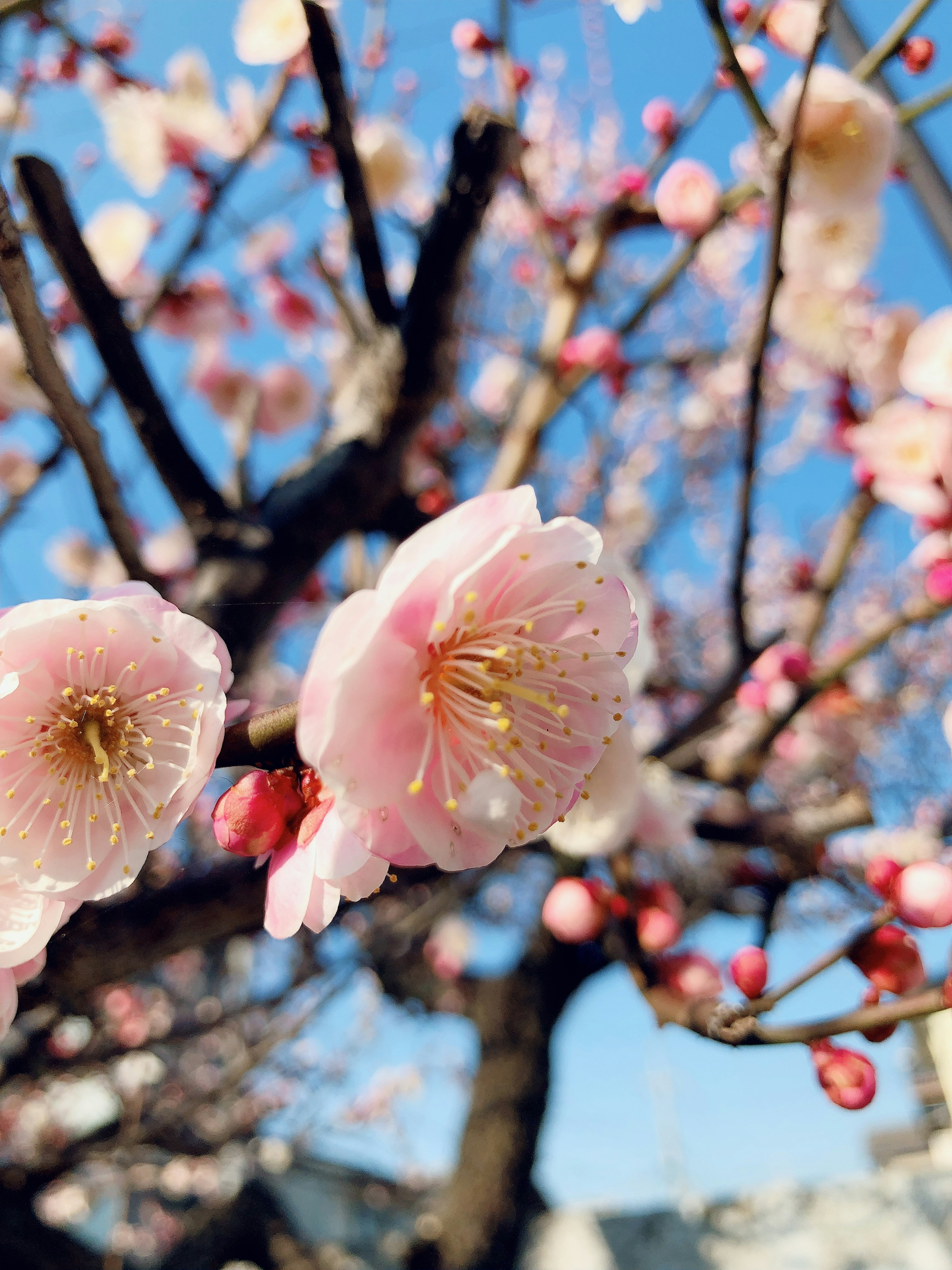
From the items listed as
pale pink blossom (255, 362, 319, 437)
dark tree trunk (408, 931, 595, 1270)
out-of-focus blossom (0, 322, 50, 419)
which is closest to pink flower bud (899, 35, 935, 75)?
out-of-focus blossom (0, 322, 50, 419)

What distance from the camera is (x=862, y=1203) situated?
285 cm

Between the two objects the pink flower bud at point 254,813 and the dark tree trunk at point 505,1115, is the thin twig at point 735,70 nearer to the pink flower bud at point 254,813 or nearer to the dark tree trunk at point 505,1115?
the pink flower bud at point 254,813

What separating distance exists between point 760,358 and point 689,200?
54cm

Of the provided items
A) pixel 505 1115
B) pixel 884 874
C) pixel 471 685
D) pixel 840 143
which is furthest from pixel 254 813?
pixel 505 1115

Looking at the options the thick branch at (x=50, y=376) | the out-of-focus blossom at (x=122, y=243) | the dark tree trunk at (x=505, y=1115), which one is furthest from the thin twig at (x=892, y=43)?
the dark tree trunk at (x=505, y=1115)

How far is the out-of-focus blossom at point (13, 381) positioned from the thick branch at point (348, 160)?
0.57 meters

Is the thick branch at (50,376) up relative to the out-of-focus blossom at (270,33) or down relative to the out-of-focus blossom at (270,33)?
down

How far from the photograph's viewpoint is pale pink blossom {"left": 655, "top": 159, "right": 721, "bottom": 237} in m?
1.43

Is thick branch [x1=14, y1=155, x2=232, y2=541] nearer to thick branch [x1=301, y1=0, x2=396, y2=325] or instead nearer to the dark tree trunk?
thick branch [x1=301, y1=0, x2=396, y2=325]

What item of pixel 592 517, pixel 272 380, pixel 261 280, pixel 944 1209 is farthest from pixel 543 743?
pixel 944 1209

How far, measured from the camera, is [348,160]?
1.21m

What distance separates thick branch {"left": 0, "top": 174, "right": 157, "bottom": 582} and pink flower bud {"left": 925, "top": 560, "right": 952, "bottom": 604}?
40.5 inches

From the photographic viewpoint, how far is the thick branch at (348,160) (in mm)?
1104

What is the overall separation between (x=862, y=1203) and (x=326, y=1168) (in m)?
4.56
